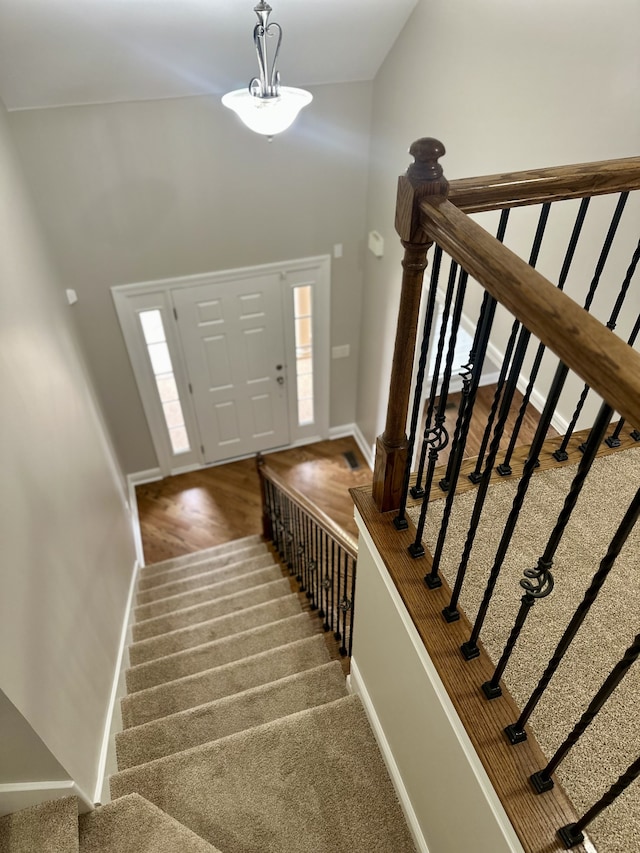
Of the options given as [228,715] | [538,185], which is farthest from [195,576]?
[538,185]

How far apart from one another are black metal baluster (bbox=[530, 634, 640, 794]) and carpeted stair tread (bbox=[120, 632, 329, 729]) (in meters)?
1.92

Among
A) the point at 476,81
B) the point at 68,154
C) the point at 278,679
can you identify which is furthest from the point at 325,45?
the point at 278,679

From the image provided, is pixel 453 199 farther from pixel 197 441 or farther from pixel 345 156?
pixel 197 441

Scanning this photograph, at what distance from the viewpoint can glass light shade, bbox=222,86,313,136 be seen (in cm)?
271

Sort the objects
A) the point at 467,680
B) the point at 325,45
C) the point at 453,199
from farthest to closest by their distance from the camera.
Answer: the point at 325,45
the point at 467,680
the point at 453,199

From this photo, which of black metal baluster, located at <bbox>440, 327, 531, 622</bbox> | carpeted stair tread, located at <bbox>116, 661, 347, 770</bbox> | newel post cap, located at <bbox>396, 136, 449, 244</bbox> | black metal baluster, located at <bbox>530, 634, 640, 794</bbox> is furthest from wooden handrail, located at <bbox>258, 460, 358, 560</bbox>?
newel post cap, located at <bbox>396, 136, 449, 244</bbox>

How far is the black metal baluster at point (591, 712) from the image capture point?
3.04 ft

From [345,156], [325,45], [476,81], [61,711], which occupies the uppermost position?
[325,45]

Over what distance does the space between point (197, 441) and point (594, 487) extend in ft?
A: 14.4

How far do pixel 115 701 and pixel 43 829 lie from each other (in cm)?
95

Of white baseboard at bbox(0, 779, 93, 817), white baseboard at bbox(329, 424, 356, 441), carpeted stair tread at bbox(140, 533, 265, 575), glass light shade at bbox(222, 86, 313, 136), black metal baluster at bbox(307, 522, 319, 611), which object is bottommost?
carpeted stair tread at bbox(140, 533, 265, 575)

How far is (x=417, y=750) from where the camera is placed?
1.79 meters

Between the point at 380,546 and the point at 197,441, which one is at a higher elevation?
the point at 380,546

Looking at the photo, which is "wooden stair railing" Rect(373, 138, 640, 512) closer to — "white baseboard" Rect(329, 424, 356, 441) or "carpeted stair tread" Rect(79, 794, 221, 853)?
"carpeted stair tread" Rect(79, 794, 221, 853)
